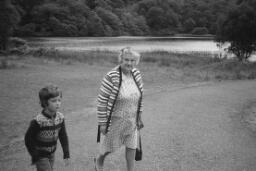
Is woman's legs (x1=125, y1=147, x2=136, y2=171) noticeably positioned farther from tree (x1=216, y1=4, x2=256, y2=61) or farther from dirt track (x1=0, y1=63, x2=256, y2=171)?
tree (x1=216, y1=4, x2=256, y2=61)

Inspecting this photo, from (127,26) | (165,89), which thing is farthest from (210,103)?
(127,26)

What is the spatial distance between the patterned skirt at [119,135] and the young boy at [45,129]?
2.50 ft

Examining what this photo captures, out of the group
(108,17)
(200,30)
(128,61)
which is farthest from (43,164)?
(200,30)

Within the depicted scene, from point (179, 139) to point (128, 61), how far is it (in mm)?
3035

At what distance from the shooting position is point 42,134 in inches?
115

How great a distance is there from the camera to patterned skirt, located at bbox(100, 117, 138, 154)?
3623 mm

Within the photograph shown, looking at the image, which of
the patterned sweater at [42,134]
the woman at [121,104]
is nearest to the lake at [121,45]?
the woman at [121,104]

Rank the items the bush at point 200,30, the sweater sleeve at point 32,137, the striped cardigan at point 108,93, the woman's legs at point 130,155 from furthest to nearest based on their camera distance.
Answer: the bush at point 200,30, the woman's legs at point 130,155, the striped cardigan at point 108,93, the sweater sleeve at point 32,137

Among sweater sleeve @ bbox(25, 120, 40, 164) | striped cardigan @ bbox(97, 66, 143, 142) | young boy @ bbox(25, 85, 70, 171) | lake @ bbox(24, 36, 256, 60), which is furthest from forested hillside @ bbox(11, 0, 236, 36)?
sweater sleeve @ bbox(25, 120, 40, 164)

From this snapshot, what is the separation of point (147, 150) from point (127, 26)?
94.7 m

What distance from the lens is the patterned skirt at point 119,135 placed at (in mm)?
3623

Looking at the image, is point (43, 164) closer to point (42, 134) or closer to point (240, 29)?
point (42, 134)

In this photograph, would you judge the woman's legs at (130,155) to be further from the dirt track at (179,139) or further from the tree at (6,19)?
the tree at (6,19)

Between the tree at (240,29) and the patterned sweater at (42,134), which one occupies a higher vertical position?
the tree at (240,29)
